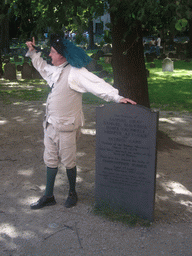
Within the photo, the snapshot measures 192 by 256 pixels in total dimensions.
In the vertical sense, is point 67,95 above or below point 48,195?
above

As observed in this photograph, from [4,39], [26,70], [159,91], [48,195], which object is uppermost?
[4,39]

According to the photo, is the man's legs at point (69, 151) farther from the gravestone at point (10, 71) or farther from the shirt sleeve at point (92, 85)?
the gravestone at point (10, 71)

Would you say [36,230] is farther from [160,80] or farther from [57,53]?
[160,80]

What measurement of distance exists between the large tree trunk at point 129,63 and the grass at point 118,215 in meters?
3.11

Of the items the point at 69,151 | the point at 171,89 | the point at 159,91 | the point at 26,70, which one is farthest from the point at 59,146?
the point at 26,70

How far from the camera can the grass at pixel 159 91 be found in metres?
11.1

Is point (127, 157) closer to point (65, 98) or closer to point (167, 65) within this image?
point (65, 98)

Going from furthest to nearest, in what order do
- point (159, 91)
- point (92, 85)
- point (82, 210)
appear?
point (159, 91) → point (82, 210) → point (92, 85)

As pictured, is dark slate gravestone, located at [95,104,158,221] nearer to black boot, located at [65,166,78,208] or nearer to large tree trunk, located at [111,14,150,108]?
black boot, located at [65,166,78,208]

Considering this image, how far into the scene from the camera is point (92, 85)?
12.7 ft

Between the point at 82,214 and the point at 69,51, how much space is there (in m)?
1.78

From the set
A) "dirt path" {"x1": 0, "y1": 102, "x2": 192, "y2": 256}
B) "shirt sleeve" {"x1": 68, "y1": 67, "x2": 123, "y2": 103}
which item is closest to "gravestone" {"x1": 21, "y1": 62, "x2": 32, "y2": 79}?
"dirt path" {"x1": 0, "y1": 102, "x2": 192, "y2": 256}

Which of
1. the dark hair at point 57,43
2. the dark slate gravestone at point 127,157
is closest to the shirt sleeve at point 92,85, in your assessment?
the dark slate gravestone at point 127,157

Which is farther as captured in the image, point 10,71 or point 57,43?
point 10,71
